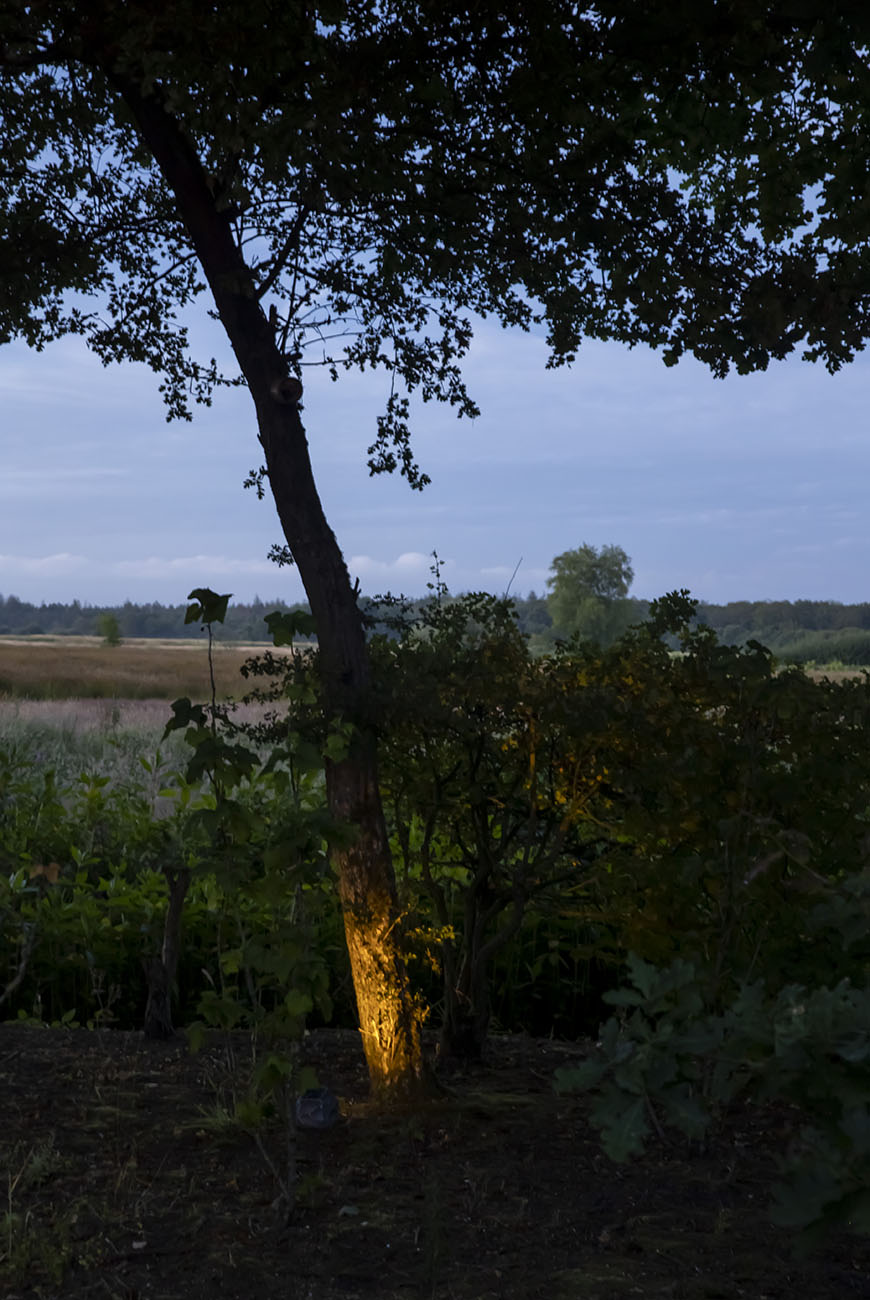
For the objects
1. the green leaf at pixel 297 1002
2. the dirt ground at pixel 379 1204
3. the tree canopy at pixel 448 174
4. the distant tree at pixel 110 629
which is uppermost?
the tree canopy at pixel 448 174

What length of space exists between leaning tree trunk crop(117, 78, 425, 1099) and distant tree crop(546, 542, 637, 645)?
135 feet

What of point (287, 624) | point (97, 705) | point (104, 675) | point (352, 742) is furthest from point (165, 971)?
point (104, 675)

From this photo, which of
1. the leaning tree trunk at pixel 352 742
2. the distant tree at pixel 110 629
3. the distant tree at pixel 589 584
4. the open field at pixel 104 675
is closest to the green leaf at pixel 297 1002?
the leaning tree trunk at pixel 352 742

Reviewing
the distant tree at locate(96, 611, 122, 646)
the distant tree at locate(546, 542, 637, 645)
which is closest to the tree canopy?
the distant tree at locate(96, 611, 122, 646)

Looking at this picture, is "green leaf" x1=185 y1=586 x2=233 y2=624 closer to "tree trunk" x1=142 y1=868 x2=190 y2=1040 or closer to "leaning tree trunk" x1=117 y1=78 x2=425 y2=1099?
"leaning tree trunk" x1=117 y1=78 x2=425 y2=1099

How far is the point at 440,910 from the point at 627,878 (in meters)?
0.79

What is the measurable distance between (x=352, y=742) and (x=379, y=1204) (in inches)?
57.9

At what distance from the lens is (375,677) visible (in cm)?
427

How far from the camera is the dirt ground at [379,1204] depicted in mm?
2906

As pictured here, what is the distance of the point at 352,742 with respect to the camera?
13.5 feet

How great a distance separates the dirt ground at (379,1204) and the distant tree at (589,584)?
Answer: 1622 inches

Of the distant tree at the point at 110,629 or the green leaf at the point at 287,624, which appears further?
the distant tree at the point at 110,629

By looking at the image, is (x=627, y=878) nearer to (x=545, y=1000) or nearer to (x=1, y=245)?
(x=545, y=1000)

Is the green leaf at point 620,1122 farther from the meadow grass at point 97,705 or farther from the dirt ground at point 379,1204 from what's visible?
the meadow grass at point 97,705
